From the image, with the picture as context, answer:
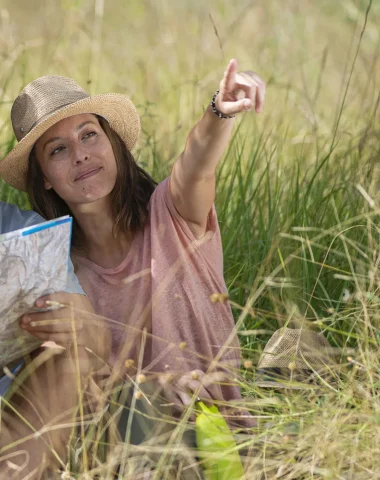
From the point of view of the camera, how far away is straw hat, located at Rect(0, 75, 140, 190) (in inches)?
118

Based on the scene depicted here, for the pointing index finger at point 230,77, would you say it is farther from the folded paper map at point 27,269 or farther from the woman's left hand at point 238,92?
the folded paper map at point 27,269

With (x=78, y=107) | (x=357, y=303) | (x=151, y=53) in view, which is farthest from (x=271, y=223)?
(x=151, y=53)

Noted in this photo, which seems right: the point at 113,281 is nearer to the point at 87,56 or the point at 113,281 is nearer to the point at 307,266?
the point at 307,266

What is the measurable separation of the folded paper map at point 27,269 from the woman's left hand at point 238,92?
519 mm

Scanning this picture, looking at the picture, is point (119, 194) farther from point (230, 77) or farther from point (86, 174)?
point (230, 77)

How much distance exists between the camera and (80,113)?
3.04m

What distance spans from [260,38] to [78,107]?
394cm

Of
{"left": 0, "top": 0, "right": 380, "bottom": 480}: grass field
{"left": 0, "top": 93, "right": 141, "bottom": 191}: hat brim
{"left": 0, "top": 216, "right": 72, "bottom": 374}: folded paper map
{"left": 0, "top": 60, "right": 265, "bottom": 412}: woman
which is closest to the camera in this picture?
{"left": 0, "top": 0, "right": 380, "bottom": 480}: grass field

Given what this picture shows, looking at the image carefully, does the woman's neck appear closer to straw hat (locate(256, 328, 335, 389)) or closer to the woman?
the woman

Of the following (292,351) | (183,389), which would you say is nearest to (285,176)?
(292,351)

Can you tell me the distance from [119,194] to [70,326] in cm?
55

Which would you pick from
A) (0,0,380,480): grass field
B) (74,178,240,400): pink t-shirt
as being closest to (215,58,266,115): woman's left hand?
(0,0,380,480): grass field

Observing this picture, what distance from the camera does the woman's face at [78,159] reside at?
293cm

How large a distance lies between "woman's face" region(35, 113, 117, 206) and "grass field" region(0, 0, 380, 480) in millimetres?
585
